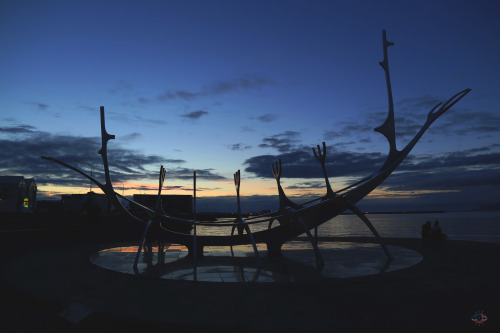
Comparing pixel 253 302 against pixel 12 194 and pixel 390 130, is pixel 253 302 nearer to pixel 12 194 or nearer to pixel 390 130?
pixel 390 130

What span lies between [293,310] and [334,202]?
7.07 meters

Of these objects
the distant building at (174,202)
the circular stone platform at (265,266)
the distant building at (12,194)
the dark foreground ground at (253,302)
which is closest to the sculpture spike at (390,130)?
the circular stone platform at (265,266)

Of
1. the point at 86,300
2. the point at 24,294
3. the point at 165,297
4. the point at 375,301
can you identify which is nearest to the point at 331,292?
the point at 375,301

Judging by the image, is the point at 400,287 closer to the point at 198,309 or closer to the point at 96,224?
the point at 198,309

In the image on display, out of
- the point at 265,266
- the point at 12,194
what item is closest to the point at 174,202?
the point at 265,266

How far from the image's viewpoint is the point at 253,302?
6324mm

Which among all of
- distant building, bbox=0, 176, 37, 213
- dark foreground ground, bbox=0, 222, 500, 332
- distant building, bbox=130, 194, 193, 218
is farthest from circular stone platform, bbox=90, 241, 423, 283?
distant building, bbox=0, 176, 37, 213

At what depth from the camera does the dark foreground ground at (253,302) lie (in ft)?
17.0

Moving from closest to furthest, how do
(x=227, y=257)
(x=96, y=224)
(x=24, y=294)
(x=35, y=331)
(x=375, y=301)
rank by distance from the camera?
(x=35, y=331) < (x=375, y=301) < (x=24, y=294) < (x=227, y=257) < (x=96, y=224)

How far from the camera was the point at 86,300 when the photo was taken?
6.44 m

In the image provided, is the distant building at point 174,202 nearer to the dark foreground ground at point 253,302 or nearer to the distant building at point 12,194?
the dark foreground ground at point 253,302

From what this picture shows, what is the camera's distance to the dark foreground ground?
5.20m

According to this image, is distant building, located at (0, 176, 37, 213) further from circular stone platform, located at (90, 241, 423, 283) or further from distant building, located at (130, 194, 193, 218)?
circular stone platform, located at (90, 241, 423, 283)

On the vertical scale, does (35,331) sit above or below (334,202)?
below
